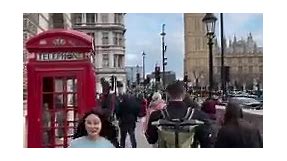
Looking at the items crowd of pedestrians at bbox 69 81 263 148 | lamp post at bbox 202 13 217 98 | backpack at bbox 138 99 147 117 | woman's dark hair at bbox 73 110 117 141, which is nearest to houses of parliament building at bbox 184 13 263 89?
lamp post at bbox 202 13 217 98

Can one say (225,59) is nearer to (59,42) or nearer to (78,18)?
(78,18)

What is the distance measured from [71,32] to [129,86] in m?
0.54

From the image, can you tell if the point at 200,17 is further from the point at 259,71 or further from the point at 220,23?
the point at 259,71

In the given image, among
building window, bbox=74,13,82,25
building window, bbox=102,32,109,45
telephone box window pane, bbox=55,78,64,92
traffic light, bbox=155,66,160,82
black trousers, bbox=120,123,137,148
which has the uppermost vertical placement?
building window, bbox=74,13,82,25

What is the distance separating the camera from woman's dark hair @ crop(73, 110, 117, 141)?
2.09m

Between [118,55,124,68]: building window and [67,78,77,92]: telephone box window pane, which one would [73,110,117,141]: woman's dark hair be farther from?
[118,55,124,68]: building window

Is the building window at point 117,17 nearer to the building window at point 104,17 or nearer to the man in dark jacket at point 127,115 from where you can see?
the building window at point 104,17

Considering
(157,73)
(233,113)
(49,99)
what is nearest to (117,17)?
(157,73)

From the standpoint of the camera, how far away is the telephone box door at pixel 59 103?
6.66 feet

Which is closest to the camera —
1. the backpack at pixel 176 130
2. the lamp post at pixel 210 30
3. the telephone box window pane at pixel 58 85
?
the telephone box window pane at pixel 58 85

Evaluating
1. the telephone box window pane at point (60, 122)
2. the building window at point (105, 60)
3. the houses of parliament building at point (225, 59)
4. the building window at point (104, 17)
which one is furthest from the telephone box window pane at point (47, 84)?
the houses of parliament building at point (225, 59)

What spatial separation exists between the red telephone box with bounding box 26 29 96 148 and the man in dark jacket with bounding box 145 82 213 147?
1.17 feet

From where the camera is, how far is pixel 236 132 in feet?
7.07
